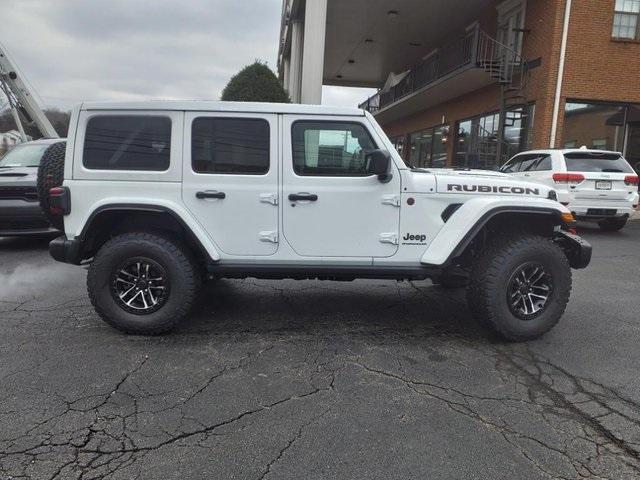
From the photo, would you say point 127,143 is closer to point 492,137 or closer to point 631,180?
point 631,180

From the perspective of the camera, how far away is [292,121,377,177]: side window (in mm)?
4297

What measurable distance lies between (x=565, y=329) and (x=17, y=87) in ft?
61.3

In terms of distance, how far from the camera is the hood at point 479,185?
14.0ft

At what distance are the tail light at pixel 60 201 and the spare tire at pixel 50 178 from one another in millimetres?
222

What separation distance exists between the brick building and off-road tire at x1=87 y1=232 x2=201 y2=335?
10675mm

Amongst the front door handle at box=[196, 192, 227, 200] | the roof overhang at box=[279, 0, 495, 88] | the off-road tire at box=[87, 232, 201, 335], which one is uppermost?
the roof overhang at box=[279, 0, 495, 88]

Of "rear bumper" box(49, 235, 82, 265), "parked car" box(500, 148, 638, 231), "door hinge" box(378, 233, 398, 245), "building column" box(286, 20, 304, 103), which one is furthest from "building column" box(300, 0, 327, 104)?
"rear bumper" box(49, 235, 82, 265)

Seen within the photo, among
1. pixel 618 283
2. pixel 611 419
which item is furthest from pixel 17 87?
pixel 611 419

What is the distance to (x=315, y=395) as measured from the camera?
3373mm

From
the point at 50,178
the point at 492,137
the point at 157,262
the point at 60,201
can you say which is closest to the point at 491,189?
the point at 157,262

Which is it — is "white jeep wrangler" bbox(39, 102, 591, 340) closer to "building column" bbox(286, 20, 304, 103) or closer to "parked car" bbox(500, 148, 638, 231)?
"parked car" bbox(500, 148, 638, 231)

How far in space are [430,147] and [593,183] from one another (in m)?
15.2

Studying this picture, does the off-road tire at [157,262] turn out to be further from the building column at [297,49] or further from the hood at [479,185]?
the building column at [297,49]

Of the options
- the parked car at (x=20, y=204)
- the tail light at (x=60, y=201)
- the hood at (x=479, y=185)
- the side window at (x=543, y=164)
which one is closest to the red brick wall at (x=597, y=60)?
the side window at (x=543, y=164)
